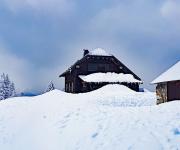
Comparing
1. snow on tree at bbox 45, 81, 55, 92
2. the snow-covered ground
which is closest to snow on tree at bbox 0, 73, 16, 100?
snow on tree at bbox 45, 81, 55, 92

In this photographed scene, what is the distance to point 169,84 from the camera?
27094 mm

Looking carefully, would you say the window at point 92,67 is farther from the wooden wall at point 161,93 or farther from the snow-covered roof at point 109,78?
the wooden wall at point 161,93

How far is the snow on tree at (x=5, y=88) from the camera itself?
198ft

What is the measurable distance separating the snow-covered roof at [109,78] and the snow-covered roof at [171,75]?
14256 mm

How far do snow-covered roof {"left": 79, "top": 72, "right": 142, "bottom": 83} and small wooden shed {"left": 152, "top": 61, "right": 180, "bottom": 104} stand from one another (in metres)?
13.8

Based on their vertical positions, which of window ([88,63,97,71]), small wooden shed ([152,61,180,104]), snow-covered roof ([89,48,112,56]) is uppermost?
snow-covered roof ([89,48,112,56])

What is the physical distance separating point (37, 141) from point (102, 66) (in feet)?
111

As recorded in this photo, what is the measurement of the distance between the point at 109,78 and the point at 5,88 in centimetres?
2587

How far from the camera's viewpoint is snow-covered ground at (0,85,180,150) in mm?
A: 11039

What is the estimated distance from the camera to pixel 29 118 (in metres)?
15.2

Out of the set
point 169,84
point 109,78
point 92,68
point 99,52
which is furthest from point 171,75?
point 99,52

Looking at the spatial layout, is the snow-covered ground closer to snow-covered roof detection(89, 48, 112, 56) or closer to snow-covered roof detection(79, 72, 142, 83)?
snow-covered roof detection(79, 72, 142, 83)

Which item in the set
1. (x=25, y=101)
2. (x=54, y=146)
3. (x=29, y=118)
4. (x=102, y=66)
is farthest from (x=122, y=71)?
(x=54, y=146)

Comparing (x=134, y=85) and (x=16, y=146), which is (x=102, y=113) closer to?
(x=16, y=146)
